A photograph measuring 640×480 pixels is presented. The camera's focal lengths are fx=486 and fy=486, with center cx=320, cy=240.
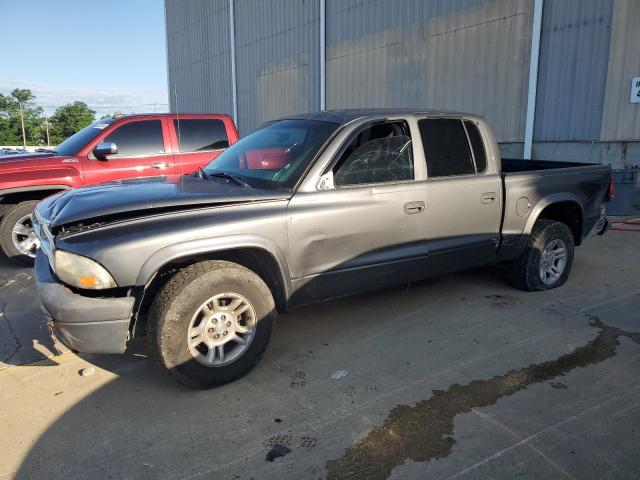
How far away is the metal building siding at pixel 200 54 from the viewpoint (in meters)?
19.8

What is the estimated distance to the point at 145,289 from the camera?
9.53 feet

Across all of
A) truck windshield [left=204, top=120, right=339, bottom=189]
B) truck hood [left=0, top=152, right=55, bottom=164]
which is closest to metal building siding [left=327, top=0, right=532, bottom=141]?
truck windshield [left=204, top=120, right=339, bottom=189]

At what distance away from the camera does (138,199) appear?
3105 mm

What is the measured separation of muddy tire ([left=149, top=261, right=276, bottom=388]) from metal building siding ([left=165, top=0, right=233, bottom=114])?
17.5 m

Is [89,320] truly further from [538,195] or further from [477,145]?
[538,195]

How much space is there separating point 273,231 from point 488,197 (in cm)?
216

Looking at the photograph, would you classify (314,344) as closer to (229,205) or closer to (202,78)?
(229,205)

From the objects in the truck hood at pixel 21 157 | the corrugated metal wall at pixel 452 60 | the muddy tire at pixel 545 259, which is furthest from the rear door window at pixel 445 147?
the truck hood at pixel 21 157

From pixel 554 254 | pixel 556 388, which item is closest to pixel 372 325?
pixel 556 388

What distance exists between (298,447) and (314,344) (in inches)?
50.7

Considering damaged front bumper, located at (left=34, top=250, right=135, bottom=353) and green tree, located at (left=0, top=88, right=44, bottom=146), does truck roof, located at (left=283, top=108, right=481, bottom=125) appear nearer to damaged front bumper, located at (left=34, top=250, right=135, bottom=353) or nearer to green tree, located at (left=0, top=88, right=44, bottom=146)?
damaged front bumper, located at (left=34, top=250, right=135, bottom=353)

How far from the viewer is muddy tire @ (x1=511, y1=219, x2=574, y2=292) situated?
4824mm

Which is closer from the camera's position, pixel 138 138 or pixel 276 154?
pixel 276 154

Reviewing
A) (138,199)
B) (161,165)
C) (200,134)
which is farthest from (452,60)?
(138,199)
